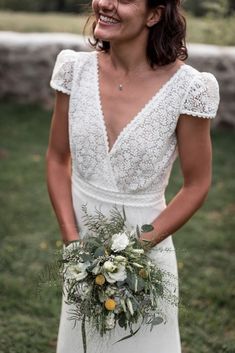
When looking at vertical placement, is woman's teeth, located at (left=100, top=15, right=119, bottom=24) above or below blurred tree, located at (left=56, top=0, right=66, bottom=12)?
below

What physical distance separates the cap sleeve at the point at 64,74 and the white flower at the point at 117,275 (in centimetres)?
79

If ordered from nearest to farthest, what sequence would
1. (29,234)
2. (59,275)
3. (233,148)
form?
(59,275) < (29,234) < (233,148)

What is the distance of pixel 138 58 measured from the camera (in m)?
2.40

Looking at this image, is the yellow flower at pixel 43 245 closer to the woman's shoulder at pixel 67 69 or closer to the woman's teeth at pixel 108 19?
the woman's shoulder at pixel 67 69

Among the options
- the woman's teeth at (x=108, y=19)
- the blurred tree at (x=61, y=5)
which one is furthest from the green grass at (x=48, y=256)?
the blurred tree at (x=61, y=5)

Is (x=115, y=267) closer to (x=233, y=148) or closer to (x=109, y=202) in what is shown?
(x=109, y=202)

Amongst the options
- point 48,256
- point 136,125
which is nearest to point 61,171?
point 136,125

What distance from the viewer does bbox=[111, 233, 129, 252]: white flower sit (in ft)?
6.80

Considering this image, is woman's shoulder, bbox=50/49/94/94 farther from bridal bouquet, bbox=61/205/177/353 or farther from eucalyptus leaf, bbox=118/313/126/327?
eucalyptus leaf, bbox=118/313/126/327

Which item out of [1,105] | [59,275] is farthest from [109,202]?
[1,105]

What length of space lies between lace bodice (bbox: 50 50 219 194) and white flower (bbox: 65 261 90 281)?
0.43m

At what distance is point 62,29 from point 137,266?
8.14 metres

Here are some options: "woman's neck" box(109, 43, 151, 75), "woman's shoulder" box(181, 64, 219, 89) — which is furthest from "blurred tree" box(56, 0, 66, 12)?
"woman's shoulder" box(181, 64, 219, 89)

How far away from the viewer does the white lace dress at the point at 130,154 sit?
2.34 metres
